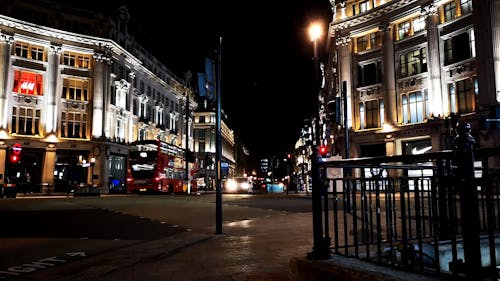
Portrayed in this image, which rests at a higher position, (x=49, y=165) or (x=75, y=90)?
(x=75, y=90)

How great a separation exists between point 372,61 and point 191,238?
37136 mm

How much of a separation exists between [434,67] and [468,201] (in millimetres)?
36584

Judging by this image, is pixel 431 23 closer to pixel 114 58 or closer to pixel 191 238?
pixel 191 238

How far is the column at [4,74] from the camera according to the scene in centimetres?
4400

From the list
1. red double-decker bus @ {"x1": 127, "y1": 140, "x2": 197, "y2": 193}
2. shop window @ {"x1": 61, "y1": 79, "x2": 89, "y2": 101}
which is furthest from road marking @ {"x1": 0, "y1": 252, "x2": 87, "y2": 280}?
shop window @ {"x1": 61, "y1": 79, "x2": 89, "y2": 101}

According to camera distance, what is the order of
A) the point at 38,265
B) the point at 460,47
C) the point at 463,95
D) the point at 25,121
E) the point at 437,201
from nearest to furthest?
the point at 437,201 < the point at 38,265 < the point at 463,95 < the point at 460,47 < the point at 25,121

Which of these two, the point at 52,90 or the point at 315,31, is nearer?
the point at 315,31

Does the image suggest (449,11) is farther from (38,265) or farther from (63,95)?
(63,95)

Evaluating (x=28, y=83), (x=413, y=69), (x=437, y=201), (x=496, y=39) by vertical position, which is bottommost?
(x=437, y=201)

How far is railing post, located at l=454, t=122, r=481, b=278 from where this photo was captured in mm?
3320

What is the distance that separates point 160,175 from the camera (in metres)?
37.6

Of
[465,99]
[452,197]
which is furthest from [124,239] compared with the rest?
[465,99]

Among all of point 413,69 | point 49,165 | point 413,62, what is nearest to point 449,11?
point 413,62

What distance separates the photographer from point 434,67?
119 feet
